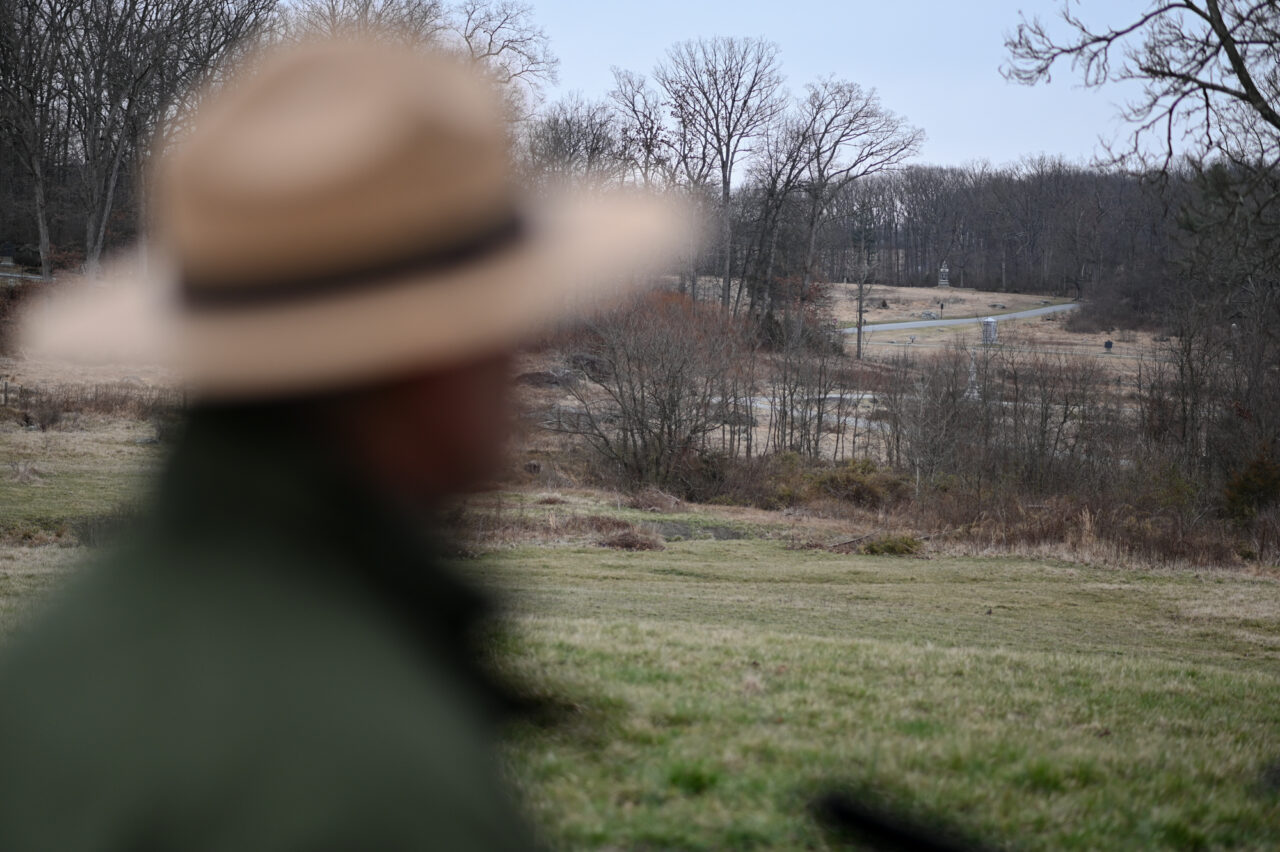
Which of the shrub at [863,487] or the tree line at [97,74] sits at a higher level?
the tree line at [97,74]

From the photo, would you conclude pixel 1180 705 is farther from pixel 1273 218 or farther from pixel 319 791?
pixel 1273 218

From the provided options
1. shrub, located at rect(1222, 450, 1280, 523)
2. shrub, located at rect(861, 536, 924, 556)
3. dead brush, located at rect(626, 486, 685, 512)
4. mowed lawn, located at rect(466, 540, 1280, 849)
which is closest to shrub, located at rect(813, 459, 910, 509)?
dead brush, located at rect(626, 486, 685, 512)

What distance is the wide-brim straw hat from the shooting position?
3.48 ft

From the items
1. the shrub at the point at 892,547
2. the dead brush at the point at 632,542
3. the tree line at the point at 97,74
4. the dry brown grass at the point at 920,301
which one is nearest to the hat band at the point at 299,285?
the dead brush at the point at 632,542

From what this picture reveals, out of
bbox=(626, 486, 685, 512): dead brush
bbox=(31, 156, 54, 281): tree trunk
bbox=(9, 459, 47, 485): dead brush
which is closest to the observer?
bbox=(9, 459, 47, 485): dead brush

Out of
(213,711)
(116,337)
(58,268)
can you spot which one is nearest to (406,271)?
(116,337)

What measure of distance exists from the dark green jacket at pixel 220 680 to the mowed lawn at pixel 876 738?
1.27 feet

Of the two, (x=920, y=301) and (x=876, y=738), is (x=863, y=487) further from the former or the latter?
(x=920, y=301)

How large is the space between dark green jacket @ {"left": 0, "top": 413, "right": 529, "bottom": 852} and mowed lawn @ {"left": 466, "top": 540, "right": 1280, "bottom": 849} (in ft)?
1.27

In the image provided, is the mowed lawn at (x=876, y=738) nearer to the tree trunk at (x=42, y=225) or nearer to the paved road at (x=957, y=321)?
the tree trunk at (x=42, y=225)

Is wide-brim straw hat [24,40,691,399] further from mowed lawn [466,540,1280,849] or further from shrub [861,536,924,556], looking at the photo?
shrub [861,536,924,556]

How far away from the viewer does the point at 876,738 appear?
336 centimetres

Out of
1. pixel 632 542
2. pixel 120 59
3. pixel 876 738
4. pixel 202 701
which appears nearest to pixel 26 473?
pixel 632 542

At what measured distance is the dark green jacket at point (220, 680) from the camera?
1.05 meters
